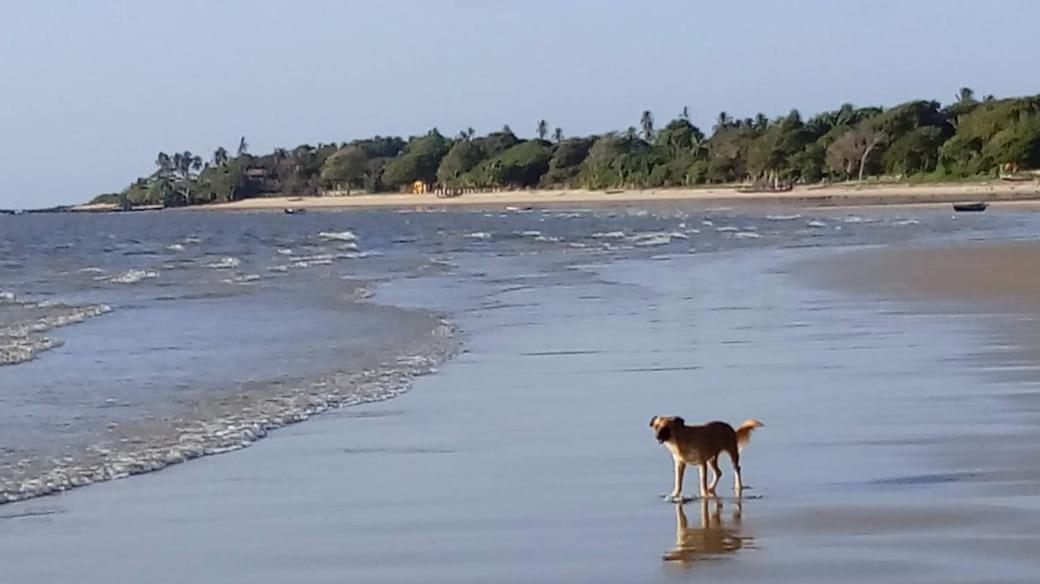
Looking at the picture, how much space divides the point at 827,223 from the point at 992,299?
35.0m

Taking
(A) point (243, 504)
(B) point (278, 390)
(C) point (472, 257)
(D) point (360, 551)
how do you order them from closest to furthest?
1. (D) point (360, 551)
2. (A) point (243, 504)
3. (B) point (278, 390)
4. (C) point (472, 257)

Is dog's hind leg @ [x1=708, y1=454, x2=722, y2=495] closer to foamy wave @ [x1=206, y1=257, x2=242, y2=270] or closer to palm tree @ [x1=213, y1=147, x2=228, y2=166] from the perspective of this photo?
foamy wave @ [x1=206, y1=257, x2=242, y2=270]

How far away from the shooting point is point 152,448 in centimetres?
863

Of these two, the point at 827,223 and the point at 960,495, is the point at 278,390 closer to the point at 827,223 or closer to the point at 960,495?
the point at 960,495

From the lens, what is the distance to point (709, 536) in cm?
599

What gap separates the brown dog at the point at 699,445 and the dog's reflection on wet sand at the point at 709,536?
0.16m

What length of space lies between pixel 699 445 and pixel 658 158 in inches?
4538

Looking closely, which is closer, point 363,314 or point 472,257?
point 363,314

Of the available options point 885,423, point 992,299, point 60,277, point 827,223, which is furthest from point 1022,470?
point 827,223

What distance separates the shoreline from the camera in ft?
240

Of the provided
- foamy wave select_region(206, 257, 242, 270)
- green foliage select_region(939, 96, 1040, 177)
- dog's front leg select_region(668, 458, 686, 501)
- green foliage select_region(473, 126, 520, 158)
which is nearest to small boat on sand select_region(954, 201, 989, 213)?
green foliage select_region(939, 96, 1040, 177)

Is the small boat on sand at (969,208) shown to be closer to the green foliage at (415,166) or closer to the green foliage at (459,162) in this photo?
the green foliage at (459,162)

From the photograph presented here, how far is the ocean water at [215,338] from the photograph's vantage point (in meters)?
9.11

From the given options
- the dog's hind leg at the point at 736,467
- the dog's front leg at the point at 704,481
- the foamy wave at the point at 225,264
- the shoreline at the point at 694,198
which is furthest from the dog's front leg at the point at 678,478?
the shoreline at the point at 694,198
